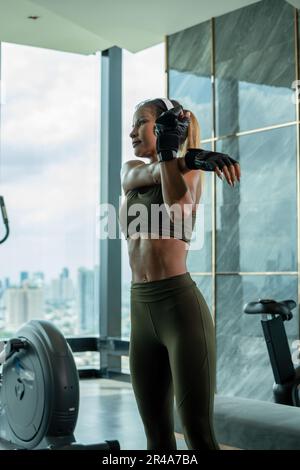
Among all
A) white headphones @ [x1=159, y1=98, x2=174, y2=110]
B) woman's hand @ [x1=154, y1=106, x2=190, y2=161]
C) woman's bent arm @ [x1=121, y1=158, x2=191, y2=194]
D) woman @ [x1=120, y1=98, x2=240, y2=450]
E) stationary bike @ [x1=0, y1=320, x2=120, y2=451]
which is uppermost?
white headphones @ [x1=159, y1=98, x2=174, y2=110]

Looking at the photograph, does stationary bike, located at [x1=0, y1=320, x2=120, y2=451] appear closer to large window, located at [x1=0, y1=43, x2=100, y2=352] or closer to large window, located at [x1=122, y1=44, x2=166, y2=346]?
large window, located at [x1=0, y1=43, x2=100, y2=352]

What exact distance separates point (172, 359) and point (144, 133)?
2.22 feet

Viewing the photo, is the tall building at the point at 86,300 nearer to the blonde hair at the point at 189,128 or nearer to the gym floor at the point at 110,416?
the gym floor at the point at 110,416

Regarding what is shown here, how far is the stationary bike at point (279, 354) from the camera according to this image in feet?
12.5

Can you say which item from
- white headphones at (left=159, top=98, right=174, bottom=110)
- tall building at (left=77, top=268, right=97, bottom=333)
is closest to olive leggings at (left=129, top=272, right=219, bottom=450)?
white headphones at (left=159, top=98, right=174, bottom=110)

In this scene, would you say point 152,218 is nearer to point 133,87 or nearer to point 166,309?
point 166,309

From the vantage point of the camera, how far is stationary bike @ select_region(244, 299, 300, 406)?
380cm

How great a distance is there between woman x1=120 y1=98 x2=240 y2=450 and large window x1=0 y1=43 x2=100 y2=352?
4.23 meters

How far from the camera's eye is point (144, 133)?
6.92 ft

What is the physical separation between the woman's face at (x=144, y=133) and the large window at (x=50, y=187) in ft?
13.9

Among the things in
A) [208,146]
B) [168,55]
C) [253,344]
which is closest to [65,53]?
[168,55]

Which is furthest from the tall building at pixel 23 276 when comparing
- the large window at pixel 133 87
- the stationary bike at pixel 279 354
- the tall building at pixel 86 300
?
the stationary bike at pixel 279 354
